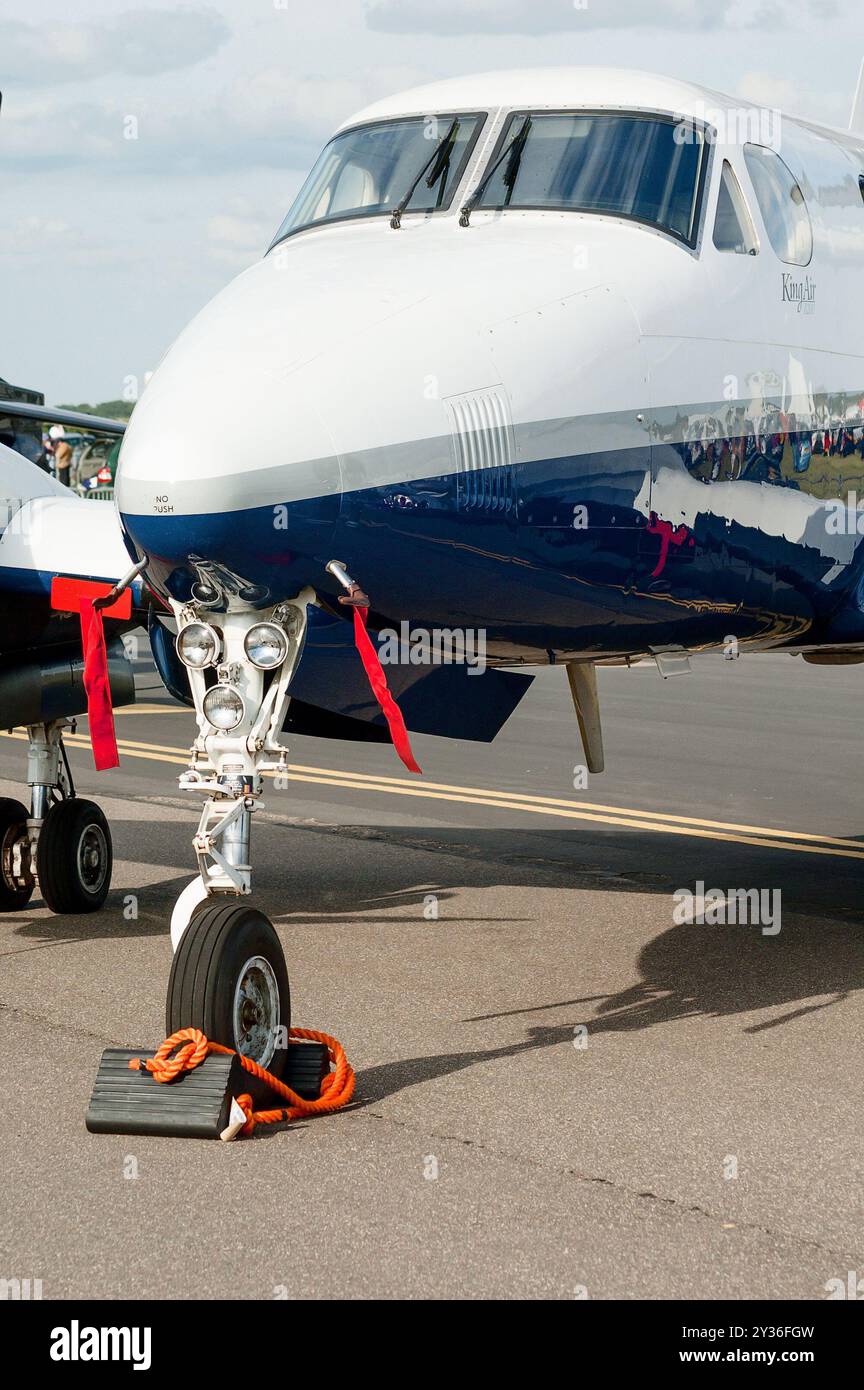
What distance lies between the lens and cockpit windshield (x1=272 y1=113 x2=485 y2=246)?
6.84m

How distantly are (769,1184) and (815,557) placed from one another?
3.10 meters

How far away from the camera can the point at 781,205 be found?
732 centimetres

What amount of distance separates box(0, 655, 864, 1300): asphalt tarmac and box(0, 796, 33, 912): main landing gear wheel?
0.25 metres

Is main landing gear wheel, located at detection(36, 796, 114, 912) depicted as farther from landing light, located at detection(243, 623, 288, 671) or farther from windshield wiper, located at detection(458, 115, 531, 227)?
windshield wiper, located at detection(458, 115, 531, 227)

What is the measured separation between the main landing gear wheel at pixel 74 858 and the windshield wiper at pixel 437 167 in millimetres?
4289

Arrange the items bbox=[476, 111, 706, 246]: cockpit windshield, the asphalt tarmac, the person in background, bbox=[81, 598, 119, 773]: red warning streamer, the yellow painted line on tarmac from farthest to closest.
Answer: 1. the person in background
2. the yellow painted line on tarmac
3. bbox=[476, 111, 706, 246]: cockpit windshield
4. bbox=[81, 598, 119, 773]: red warning streamer
5. the asphalt tarmac

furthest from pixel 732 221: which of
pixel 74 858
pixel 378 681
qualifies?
pixel 74 858

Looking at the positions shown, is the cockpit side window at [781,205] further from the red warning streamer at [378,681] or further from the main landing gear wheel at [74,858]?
the main landing gear wheel at [74,858]

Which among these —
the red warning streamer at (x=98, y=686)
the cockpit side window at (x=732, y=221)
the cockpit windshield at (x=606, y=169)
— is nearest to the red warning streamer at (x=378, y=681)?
the red warning streamer at (x=98, y=686)

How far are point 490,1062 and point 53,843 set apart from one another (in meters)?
3.67

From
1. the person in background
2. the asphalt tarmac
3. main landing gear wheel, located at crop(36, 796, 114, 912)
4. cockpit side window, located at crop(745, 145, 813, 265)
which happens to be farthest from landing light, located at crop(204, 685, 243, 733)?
the person in background

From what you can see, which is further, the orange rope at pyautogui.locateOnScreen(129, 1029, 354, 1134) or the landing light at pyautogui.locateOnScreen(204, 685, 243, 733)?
the landing light at pyautogui.locateOnScreen(204, 685, 243, 733)

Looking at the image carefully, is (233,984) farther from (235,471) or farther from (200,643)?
(235,471)
